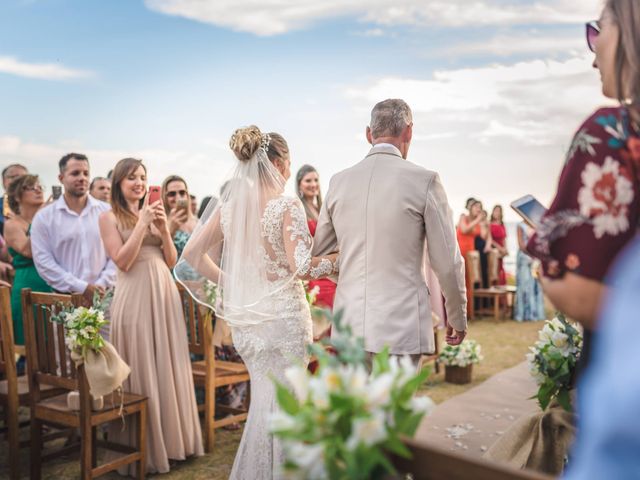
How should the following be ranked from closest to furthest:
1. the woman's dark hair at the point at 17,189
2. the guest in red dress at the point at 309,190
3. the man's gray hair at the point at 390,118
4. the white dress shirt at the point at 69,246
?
the man's gray hair at the point at 390,118, the white dress shirt at the point at 69,246, the woman's dark hair at the point at 17,189, the guest in red dress at the point at 309,190

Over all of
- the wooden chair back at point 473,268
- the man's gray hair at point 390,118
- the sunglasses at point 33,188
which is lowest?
the wooden chair back at point 473,268

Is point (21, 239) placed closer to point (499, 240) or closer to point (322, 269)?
point (322, 269)

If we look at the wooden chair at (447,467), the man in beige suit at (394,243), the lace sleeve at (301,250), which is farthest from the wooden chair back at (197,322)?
the wooden chair at (447,467)

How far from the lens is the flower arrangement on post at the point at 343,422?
1.02 metres

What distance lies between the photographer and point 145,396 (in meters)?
3.85

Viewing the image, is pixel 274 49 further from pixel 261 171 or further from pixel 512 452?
pixel 512 452

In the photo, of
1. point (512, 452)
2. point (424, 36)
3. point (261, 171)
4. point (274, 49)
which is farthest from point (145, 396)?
point (424, 36)

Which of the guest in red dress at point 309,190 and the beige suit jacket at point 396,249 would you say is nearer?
the beige suit jacket at point 396,249

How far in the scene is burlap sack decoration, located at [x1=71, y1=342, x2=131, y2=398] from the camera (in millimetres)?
3420

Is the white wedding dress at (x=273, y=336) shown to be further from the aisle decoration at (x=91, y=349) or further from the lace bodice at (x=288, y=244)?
the aisle decoration at (x=91, y=349)

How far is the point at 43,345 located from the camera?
371cm

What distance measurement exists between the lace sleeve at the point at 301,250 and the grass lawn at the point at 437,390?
160cm

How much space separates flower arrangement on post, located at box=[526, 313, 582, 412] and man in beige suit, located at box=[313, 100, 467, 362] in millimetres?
482

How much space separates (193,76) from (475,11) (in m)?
4.75
